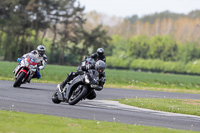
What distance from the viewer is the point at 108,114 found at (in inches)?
481

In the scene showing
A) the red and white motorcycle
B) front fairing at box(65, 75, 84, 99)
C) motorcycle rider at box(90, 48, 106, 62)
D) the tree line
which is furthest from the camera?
the tree line

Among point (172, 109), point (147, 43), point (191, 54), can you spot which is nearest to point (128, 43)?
point (147, 43)

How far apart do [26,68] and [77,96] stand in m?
6.37

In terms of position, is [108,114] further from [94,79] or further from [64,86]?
[64,86]

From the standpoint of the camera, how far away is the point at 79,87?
13.4m

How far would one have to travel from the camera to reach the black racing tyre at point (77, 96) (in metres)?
13.2

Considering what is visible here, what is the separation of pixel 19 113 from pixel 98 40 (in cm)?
8712

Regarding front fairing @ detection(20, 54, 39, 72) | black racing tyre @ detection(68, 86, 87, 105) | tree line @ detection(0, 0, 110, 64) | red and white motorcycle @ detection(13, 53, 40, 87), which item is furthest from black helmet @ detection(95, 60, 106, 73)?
tree line @ detection(0, 0, 110, 64)

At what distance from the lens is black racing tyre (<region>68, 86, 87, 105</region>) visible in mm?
13219

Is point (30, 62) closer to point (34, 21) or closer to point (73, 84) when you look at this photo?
point (73, 84)

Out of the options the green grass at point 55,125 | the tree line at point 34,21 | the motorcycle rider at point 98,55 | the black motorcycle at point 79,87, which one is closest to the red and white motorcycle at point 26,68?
the black motorcycle at point 79,87

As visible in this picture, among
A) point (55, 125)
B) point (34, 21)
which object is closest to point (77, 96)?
point (55, 125)

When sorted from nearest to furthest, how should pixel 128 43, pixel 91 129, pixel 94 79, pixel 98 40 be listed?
pixel 91 129 → pixel 94 79 → pixel 98 40 → pixel 128 43

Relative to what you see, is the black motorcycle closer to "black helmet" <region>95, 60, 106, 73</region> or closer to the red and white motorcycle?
"black helmet" <region>95, 60, 106, 73</region>
